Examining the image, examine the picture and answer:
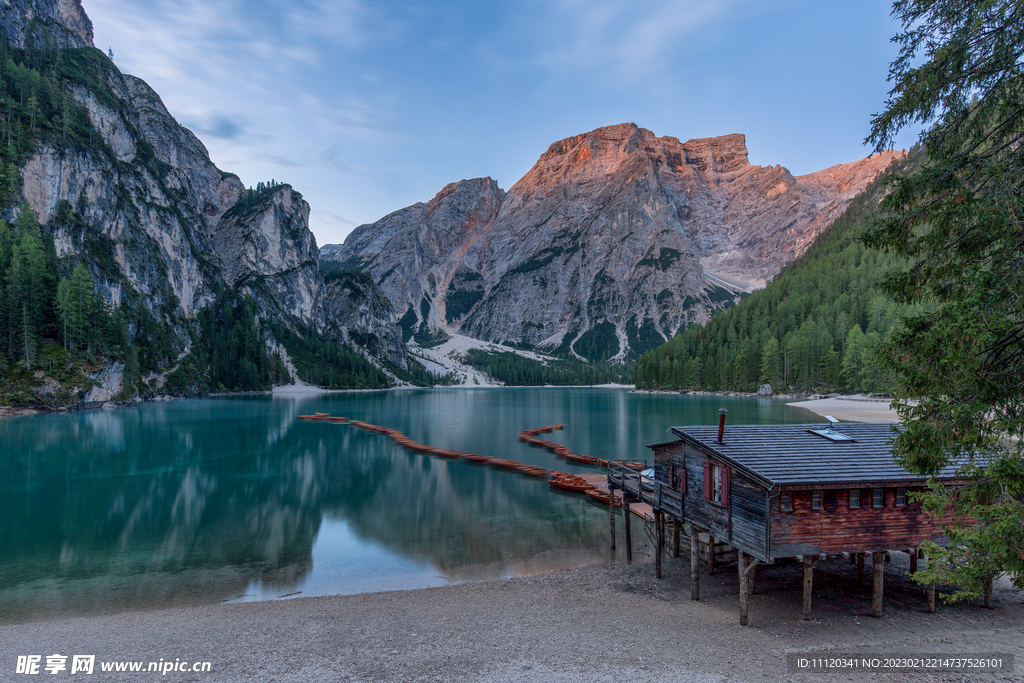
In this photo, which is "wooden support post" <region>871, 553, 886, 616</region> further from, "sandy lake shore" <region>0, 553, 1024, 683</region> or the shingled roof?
the shingled roof

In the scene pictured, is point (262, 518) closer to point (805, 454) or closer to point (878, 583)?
point (805, 454)

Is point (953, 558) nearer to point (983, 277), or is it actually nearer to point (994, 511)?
point (994, 511)

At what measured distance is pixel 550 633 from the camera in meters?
15.8

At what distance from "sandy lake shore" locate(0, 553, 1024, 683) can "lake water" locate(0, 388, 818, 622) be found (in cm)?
343

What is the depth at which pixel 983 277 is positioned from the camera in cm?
819

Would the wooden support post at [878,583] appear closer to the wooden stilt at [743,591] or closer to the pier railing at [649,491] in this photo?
the wooden stilt at [743,591]

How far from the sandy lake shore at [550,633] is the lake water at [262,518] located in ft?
11.3

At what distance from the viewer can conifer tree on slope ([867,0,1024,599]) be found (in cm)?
810

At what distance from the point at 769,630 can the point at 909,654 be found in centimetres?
338

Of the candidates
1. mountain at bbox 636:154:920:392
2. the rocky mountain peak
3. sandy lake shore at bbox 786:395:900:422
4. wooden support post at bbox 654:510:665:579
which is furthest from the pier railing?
the rocky mountain peak

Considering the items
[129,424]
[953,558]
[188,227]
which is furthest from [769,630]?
[188,227]

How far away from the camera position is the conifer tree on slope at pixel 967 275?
319 inches

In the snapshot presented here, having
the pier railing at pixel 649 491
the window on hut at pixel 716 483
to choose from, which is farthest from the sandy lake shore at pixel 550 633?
the window on hut at pixel 716 483

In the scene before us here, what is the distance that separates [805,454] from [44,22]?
760 feet
